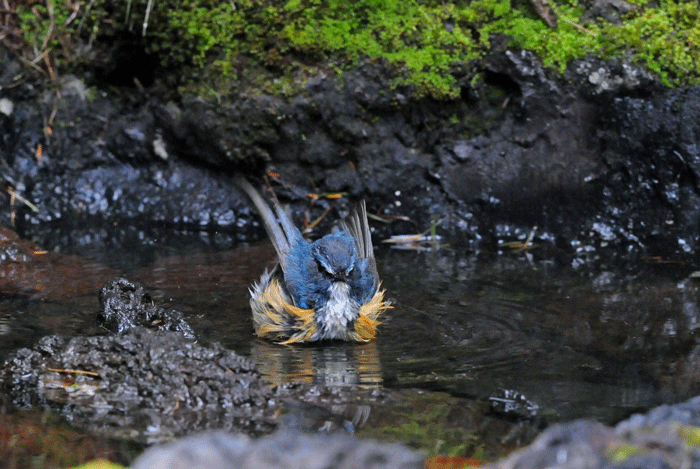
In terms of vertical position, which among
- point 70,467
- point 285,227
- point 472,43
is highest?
point 472,43

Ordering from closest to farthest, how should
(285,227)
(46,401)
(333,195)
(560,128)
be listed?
(46,401) < (285,227) < (560,128) < (333,195)

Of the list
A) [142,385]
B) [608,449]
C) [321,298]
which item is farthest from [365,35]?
[608,449]

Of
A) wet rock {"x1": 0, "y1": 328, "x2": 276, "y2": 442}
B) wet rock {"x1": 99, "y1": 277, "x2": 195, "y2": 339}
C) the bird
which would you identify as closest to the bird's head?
the bird

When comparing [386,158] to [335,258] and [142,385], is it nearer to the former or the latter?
[335,258]

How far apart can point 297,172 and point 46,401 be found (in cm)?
443

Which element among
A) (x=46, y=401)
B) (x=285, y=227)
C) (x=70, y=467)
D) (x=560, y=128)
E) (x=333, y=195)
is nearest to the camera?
(x=70, y=467)

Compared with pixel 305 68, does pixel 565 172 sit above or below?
below

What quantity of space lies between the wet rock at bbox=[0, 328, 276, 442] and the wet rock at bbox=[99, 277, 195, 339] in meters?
0.86

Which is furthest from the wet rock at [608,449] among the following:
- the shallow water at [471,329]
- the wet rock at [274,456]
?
the shallow water at [471,329]

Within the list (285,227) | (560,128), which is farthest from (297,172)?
(560,128)

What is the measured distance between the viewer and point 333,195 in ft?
24.9

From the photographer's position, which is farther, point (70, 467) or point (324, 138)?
point (324, 138)

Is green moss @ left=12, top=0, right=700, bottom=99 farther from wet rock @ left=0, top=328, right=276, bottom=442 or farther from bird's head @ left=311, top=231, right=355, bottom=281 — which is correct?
wet rock @ left=0, top=328, right=276, bottom=442

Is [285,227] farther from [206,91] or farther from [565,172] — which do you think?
[565,172]
